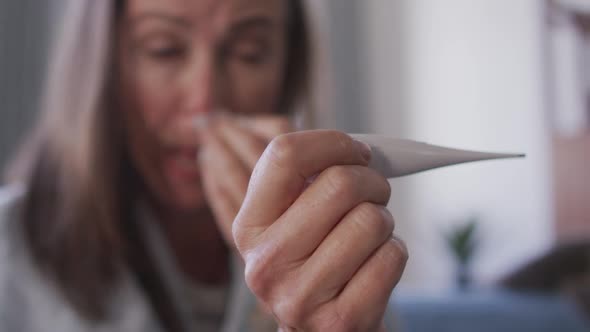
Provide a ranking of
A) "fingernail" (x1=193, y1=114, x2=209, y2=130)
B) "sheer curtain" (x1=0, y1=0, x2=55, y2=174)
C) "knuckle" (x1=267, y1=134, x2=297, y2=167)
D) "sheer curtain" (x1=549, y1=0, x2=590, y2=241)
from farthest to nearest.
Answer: "sheer curtain" (x1=549, y1=0, x2=590, y2=241) < "sheer curtain" (x1=0, y1=0, x2=55, y2=174) < "fingernail" (x1=193, y1=114, x2=209, y2=130) < "knuckle" (x1=267, y1=134, x2=297, y2=167)

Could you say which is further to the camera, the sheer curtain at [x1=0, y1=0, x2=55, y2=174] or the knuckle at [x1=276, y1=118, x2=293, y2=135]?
the sheer curtain at [x1=0, y1=0, x2=55, y2=174]

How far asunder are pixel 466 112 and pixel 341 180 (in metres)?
1.47

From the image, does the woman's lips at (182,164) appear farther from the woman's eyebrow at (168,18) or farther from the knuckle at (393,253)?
the knuckle at (393,253)

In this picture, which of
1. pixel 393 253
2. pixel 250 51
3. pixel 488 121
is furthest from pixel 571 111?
pixel 393 253

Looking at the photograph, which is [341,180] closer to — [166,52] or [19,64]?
[166,52]

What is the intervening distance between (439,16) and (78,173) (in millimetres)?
1373

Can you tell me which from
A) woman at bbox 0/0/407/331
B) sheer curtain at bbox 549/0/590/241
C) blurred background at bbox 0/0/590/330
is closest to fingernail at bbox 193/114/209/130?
woman at bbox 0/0/407/331

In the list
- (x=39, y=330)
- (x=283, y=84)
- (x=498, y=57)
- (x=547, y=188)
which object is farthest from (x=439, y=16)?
(x=39, y=330)

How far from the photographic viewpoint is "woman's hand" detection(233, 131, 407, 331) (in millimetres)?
196

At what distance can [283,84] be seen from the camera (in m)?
0.63

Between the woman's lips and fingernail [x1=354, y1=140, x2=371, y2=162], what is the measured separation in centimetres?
34

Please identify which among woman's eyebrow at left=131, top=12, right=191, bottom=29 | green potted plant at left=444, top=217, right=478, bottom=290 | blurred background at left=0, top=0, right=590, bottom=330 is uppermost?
woman's eyebrow at left=131, top=12, right=191, bottom=29

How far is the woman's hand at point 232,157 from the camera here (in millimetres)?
391

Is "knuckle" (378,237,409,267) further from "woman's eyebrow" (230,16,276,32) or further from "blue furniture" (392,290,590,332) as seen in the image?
"blue furniture" (392,290,590,332)
